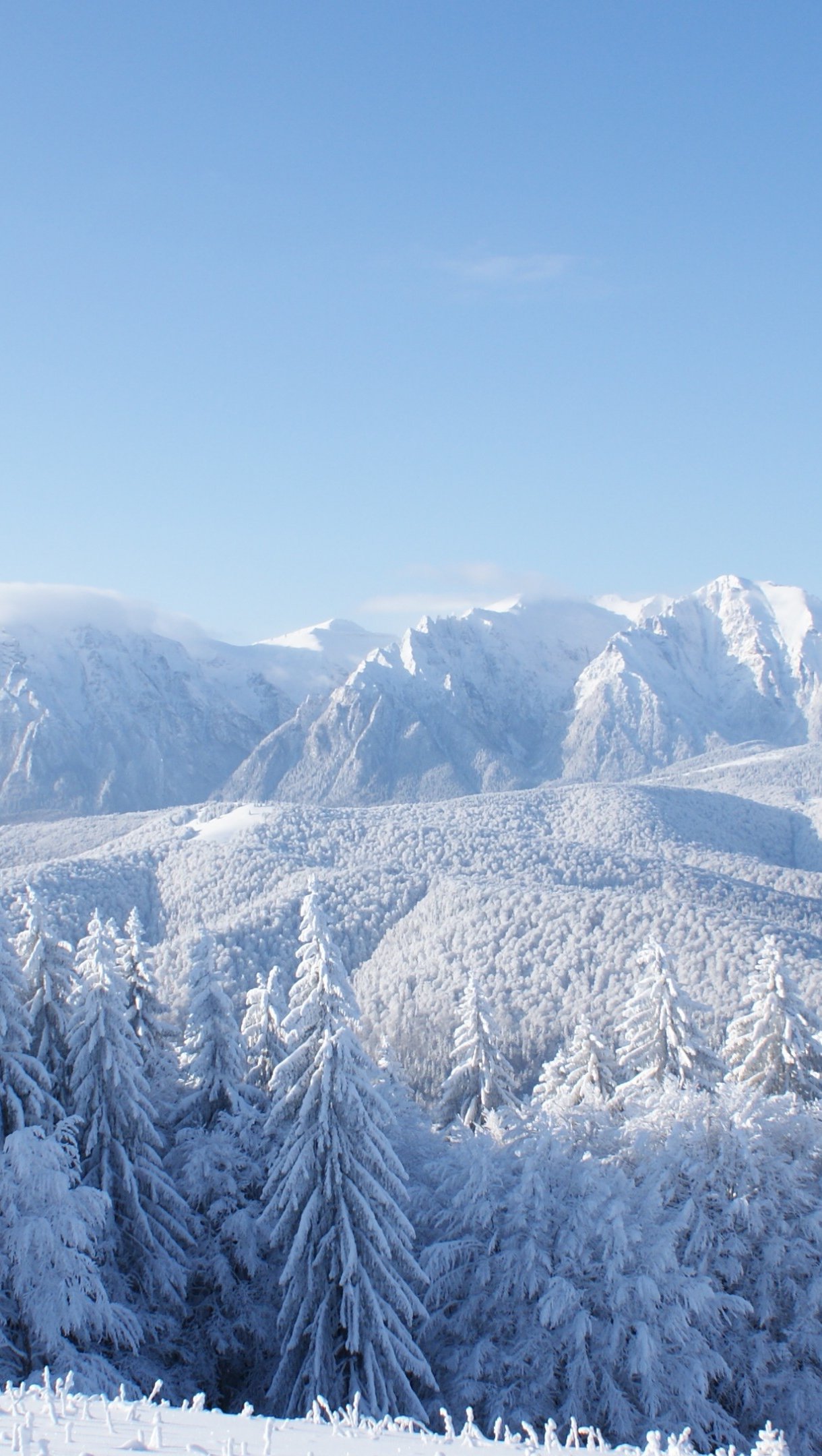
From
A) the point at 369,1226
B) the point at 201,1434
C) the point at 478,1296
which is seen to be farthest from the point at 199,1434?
the point at 478,1296

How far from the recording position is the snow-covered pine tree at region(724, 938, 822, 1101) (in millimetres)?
33000

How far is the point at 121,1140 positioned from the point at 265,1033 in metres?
10.4

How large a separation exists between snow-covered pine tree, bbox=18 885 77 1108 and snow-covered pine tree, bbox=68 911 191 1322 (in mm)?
735

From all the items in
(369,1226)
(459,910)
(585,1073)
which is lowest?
(459,910)

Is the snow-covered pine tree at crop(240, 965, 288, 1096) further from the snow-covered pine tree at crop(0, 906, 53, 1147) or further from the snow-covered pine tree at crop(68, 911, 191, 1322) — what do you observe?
the snow-covered pine tree at crop(0, 906, 53, 1147)

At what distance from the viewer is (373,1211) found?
22.2 m

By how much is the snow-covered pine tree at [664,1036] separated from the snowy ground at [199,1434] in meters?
25.2

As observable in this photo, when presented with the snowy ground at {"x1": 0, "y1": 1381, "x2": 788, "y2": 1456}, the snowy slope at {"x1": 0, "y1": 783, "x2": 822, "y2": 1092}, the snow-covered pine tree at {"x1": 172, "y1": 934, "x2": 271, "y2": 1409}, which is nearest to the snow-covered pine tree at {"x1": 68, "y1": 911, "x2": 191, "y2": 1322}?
the snow-covered pine tree at {"x1": 172, "y1": 934, "x2": 271, "y2": 1409}

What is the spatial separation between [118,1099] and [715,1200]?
53.7 feet

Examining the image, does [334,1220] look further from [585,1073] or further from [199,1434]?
[585,1073]

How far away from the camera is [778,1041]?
33750mm

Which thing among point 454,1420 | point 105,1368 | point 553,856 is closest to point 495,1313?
point 454,1420

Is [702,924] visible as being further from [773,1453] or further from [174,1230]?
[773,1453]

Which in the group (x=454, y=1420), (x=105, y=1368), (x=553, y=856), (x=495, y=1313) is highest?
(x=105, y=1368)
